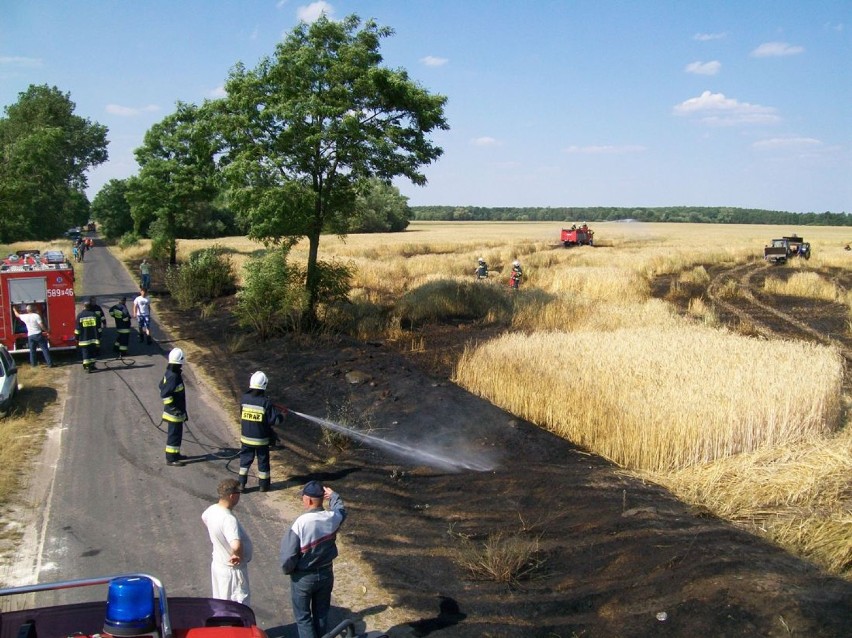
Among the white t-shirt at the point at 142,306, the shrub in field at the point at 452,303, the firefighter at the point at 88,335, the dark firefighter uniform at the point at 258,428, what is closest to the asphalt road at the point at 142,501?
the dark firefighter uniform at the point at 258,428

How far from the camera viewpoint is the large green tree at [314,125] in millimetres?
17328

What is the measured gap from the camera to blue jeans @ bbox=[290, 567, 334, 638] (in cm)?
560

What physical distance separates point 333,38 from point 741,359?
42.2ft

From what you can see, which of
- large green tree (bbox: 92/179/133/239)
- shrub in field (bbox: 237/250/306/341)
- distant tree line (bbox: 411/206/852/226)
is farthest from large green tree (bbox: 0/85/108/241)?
distant tree line (bbox: 411/206/852/226)

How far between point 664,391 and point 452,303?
1295cm

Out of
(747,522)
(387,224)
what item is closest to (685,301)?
(747,522)

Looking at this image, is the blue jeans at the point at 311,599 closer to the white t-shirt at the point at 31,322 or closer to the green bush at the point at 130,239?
the white t-shirt at the point at 31,322

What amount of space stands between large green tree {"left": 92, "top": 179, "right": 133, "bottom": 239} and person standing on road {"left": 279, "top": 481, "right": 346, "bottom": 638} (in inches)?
2854

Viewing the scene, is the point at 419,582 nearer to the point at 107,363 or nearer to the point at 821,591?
the point at 821,591

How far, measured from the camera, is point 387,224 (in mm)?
92750

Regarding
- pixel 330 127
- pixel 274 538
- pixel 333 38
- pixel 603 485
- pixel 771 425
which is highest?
pixel 333 38

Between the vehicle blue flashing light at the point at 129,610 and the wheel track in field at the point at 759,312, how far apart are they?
17.7 meters

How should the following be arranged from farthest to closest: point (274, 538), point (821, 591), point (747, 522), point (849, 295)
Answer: point (849, 295), point (274, 538), point (747, 522), point (821, 591)

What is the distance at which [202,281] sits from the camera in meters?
27.2
